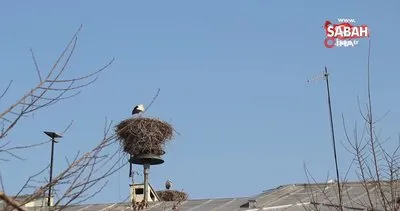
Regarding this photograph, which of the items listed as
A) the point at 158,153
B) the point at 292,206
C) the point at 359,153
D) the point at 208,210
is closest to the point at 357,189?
the point at 292,206

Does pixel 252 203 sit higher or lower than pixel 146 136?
lower

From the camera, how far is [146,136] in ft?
61.1

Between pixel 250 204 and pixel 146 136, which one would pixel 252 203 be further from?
pixel 146 136

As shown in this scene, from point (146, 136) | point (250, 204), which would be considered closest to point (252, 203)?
point (250, 204)

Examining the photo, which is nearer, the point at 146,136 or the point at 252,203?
the point at 252,203

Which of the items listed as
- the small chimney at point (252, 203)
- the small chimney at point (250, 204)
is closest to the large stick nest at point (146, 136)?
the small chimney at point (250, 204)

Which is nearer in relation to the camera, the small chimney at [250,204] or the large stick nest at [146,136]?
the small chimney at [250,204]

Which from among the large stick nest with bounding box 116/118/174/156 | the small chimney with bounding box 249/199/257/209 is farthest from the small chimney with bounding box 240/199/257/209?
the large stick nest with bounding box 116/118/174/156

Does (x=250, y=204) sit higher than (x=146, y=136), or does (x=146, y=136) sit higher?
(x=146, y=136)

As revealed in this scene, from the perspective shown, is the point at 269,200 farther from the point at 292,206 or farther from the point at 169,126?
the point at 169,126

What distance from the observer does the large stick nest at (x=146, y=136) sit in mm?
18562

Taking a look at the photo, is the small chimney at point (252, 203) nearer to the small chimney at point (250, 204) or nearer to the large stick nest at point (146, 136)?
the small chimney at point (250, 204)

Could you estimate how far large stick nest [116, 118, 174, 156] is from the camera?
60.9 feet

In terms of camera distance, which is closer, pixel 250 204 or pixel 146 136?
pixel 250 204
